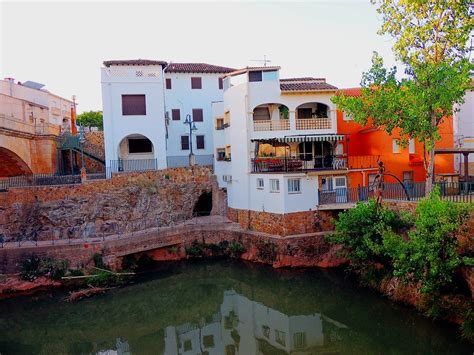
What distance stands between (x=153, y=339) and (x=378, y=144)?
18600mm

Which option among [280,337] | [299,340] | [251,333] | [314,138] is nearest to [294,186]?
[314,138]

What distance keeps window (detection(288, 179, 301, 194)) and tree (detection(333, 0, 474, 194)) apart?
5342 mm

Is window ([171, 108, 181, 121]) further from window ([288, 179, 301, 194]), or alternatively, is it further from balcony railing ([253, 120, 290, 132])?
window ([288, 179, 301, 194])

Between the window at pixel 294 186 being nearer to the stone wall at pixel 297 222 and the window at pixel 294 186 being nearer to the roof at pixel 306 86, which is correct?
the stone wall at pixel 297 222

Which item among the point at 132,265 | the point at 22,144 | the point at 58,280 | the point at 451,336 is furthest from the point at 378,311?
the point at 22,144

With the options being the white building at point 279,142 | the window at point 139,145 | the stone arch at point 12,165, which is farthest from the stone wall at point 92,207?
the white building at point 279,142

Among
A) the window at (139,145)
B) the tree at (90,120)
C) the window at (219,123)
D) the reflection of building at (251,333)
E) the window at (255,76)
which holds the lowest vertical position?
the reflection of building at (251,333)

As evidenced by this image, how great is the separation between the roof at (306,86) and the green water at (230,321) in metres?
12.3

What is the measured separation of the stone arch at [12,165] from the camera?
29.2 m

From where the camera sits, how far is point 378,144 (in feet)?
88.1

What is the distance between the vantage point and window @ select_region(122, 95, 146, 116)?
102 ft

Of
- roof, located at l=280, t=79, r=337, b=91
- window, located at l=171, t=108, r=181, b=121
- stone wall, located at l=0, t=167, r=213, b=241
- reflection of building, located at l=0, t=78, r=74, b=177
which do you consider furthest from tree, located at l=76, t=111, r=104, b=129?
roof, located at l=280, t=79, r=337, b=91

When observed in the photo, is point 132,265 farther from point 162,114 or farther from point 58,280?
point 162,114

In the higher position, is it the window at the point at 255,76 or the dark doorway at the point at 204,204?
the window at the point at 255,76
